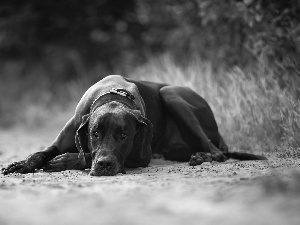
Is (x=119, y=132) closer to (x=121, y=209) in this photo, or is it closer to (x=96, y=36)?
(x=121, y=209)

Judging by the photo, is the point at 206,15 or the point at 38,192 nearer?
the point at 38,192

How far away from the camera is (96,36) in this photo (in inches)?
687

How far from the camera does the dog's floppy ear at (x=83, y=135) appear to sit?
17.7 ft

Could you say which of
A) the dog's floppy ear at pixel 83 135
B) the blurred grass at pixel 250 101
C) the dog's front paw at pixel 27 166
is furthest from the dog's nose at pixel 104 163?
the blurred grass at pixel 250 101

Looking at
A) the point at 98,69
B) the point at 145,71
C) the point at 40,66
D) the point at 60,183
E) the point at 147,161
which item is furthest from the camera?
the point at 40,66

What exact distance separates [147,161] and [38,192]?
1969 millimetres

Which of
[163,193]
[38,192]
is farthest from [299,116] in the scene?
[38,192]

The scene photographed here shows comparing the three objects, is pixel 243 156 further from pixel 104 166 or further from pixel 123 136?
pixel 104 166

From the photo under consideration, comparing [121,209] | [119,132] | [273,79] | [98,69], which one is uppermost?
[98,69]

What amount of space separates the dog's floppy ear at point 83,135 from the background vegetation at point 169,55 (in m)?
2.15

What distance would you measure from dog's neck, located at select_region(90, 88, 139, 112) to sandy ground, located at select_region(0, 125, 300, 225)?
813mm

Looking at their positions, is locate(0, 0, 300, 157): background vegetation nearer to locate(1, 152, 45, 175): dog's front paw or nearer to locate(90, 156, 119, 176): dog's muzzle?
locate(90, 156, 119, 176): dog's muzzle

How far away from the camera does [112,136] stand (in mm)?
5176

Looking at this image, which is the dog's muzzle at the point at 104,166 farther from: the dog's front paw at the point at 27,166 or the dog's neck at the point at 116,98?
the dog's front paw at the point at 27,166
